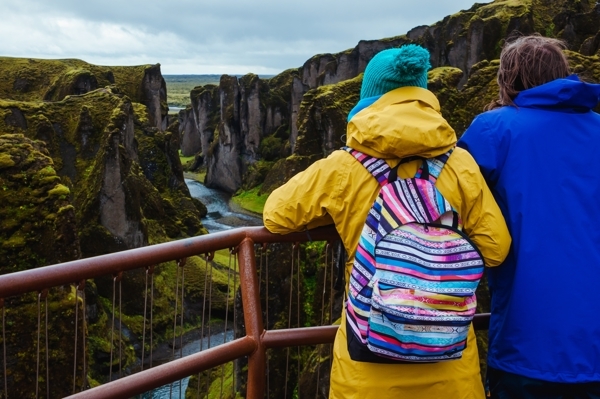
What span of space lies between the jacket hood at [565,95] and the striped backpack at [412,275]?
0.75m

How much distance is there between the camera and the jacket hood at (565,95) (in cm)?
346

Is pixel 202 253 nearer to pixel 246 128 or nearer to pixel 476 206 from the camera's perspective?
pixel 476 206

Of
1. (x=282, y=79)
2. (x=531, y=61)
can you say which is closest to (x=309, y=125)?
(x=531, y=61)

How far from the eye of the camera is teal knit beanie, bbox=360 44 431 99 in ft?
11.0

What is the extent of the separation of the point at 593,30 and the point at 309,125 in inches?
971

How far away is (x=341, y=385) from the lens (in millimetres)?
3434

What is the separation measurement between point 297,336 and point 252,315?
16.9 inches

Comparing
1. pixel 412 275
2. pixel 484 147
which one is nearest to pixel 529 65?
pixel 484 147

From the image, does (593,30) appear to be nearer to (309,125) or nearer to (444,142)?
(309,125)

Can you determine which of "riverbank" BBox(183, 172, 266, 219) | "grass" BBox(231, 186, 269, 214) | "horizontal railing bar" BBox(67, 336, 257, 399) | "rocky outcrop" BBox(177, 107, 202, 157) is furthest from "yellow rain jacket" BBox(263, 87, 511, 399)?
"rocky outcrop" BBox(177, 107, 202, 157)

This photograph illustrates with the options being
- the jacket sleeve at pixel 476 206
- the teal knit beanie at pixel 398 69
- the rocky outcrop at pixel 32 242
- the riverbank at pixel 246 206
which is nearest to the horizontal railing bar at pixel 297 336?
the jacket sleeve at pixel 476 206

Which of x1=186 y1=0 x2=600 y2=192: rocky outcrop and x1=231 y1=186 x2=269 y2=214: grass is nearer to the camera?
x1=186 y1=0 x2=600 y2=192: rocky outcrop

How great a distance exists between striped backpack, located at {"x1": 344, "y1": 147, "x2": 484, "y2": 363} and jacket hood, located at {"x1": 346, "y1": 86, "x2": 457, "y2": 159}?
121 millimetres

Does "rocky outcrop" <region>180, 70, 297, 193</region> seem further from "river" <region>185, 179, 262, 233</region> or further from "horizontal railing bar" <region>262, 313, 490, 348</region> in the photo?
"horizontal railing bar" <region>262, 313, 490, 348</region>
